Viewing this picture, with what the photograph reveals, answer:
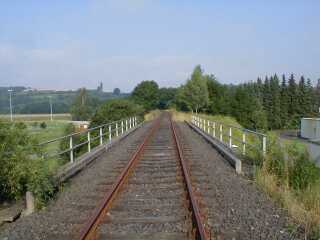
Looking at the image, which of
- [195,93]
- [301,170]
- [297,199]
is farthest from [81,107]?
[297,199]

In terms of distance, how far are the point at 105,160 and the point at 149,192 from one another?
6.46 m

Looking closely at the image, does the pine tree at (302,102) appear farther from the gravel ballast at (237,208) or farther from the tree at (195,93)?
the gravel ballast at (237,208)

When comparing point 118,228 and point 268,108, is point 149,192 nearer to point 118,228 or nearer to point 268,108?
point 118,228

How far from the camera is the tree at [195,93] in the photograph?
64.9 meters

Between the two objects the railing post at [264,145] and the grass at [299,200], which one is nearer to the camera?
the grass at [299,200]

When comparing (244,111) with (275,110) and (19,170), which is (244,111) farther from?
(19,170)

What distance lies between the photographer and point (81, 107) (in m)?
147

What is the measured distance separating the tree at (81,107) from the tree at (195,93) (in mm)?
81783

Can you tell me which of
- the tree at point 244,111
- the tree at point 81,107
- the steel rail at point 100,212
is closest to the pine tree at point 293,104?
the tree at point 244,111

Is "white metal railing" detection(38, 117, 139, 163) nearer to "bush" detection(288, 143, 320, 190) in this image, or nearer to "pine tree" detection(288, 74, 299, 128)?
"bush" detection(288, 143, 320, 190)

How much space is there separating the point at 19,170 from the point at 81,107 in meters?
141

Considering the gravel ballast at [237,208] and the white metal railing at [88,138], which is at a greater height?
the white metal railing at [88,138]

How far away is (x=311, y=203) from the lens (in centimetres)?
843

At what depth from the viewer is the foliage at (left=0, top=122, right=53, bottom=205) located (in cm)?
866
